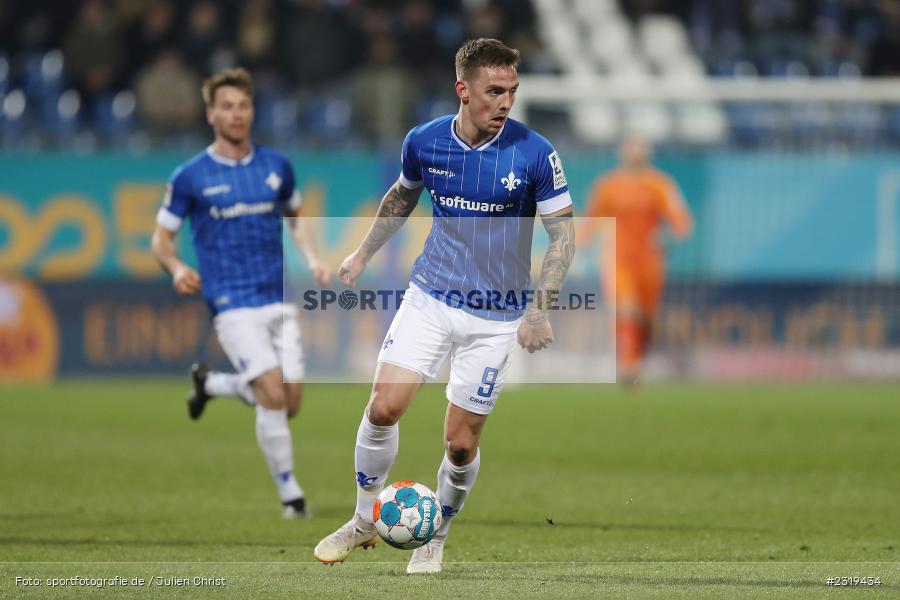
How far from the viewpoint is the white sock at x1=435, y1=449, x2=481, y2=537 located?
23.5 ft

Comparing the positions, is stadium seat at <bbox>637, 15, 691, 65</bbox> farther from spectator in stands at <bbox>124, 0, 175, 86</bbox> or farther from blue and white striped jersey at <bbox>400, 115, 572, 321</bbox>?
blue and white striped jersey at <bbox>400, 115, 572, 321</bbox>

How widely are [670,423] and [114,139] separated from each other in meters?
7.97

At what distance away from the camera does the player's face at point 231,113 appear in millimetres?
9383

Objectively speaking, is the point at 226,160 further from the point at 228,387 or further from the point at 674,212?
the point at 674,212

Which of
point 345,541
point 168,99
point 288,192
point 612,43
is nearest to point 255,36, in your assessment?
point 168,99

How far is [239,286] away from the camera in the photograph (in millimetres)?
9562

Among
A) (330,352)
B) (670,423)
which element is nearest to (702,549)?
(670,423)

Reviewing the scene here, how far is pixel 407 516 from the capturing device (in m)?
6.64

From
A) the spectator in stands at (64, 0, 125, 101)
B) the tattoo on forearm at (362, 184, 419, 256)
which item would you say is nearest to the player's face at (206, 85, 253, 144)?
the tattoo on forearm at (362, 184, 419, 256)

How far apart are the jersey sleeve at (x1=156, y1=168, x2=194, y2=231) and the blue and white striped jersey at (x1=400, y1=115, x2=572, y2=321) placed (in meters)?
2.78

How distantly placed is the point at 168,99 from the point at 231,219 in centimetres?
995

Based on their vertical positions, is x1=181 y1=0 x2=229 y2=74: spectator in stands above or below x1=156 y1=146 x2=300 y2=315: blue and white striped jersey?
above

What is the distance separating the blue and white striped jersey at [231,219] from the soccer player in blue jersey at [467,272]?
2.62 m

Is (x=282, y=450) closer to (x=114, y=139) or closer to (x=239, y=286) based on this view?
(x=239, y=286)
